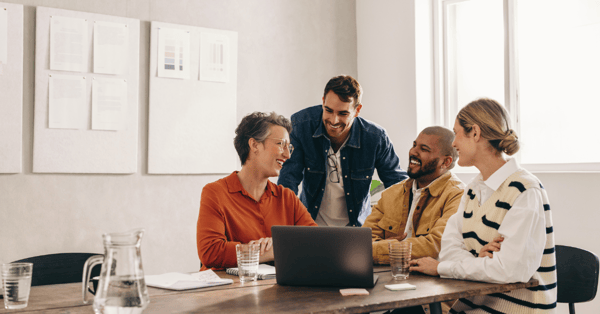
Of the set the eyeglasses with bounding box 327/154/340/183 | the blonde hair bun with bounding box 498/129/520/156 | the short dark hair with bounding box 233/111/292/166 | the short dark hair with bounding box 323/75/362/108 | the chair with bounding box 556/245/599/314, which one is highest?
the short dark hair with bounding box 323/75/362/108

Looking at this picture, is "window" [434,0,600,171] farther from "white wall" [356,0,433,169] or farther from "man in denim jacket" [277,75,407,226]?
"man in denim jacket" [277,75,407,226]

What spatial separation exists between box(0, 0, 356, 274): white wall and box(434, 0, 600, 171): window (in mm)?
864

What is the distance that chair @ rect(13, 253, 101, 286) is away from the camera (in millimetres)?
2100

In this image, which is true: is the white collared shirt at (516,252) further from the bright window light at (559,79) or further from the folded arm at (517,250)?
the bright window light at (559,79)

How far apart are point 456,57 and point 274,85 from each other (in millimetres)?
1457

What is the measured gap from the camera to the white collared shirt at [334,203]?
2863mm

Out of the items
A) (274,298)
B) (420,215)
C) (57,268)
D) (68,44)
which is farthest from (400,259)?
(68,44)

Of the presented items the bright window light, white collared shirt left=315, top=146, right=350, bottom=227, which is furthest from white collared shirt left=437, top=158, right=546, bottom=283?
the bright window light

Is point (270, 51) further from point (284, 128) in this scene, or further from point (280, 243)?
point (280, 243)

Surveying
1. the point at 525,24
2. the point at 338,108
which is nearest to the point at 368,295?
the point at 338,108

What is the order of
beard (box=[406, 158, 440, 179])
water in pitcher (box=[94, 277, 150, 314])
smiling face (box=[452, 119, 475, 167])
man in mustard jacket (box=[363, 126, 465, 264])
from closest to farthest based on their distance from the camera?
water in pitcher (box=[94, 277, 150, 314]) → smiling face (box=[452, 119, 475, 167]) → man in mustard jacket (box=[363, 126, 465, 264]) → beard (box=[406, 158, 440, 179])

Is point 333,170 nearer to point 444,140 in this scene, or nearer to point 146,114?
point 444,140

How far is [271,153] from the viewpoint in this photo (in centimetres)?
226

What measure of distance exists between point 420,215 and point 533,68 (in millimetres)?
1913
